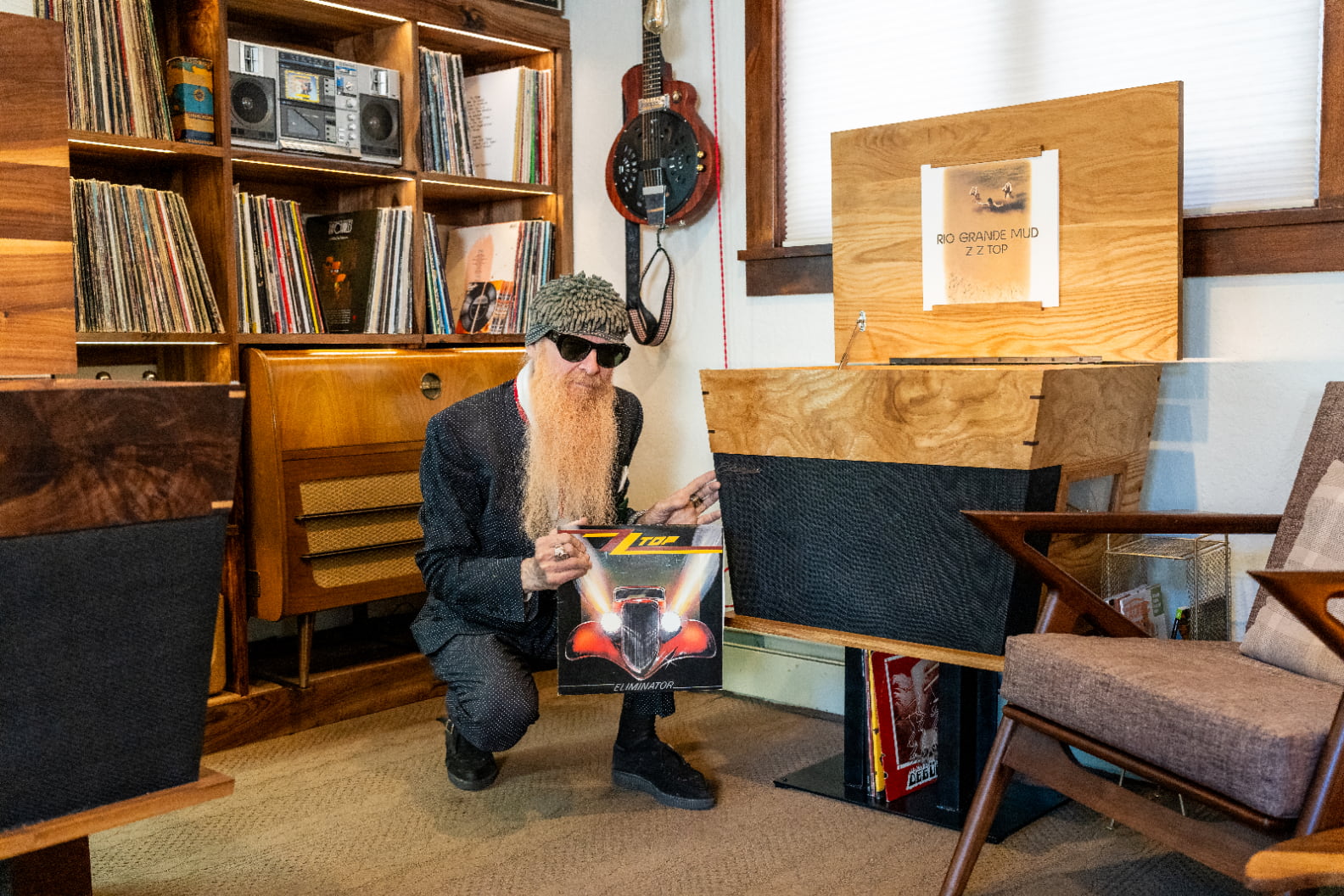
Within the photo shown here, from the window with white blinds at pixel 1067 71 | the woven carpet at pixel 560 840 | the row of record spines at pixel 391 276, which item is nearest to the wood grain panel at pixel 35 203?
the woven carpet at pixel 560 840

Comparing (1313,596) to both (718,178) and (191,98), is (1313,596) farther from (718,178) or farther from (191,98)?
(191,98)

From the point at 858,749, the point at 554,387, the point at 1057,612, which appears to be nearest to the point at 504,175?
the point at 554,387

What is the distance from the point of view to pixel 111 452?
1.22m

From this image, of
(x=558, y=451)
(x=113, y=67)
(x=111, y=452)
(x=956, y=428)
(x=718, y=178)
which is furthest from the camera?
(x=718, y=178)

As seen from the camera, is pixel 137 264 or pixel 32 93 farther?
pixel 137 264

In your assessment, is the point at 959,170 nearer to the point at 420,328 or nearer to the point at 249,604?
the point at 420,328

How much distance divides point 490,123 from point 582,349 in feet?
3.95

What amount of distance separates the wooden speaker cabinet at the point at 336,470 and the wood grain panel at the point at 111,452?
132cm

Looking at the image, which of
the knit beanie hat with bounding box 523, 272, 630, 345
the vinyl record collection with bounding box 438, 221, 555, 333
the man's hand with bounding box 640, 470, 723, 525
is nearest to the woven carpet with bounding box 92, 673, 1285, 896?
the man's hand with bounding box 640, 470, 723, 525

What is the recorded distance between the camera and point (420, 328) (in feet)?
9.93

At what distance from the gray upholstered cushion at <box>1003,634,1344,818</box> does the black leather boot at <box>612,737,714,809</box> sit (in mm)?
754

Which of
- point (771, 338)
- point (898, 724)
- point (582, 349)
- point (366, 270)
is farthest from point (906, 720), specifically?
point (366, 270)

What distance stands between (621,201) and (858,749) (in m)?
1.59

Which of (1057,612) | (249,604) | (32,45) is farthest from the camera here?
(249,604)
